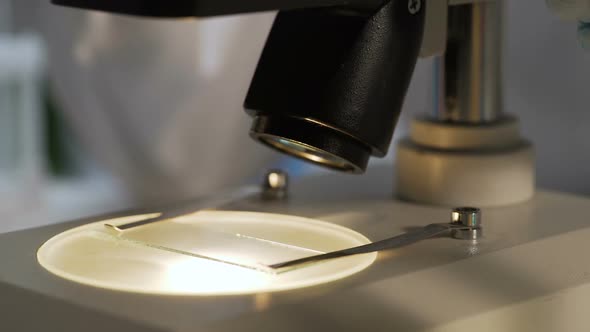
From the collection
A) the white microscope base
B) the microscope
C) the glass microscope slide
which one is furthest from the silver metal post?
the glass microscope slide

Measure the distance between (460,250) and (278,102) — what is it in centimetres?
17

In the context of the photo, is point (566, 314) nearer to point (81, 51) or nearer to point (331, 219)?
point (331, 219)

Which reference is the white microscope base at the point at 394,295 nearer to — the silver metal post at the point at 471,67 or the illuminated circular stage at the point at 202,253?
the illuminated circular stage at the point at 202,253

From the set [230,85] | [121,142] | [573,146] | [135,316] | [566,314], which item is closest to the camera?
[135,316]

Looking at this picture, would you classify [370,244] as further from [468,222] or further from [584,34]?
[584,34]

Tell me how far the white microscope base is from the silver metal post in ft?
0.39

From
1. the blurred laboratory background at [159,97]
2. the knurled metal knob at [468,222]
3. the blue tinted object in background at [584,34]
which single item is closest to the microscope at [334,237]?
the knurled metal knob at [468,222]

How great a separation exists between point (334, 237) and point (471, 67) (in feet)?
0.74

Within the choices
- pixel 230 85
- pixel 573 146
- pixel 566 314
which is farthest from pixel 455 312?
pixel 230 85

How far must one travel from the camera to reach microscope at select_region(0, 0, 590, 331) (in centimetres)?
63

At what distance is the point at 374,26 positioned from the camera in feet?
2.37

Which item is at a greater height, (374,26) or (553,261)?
(374,26)

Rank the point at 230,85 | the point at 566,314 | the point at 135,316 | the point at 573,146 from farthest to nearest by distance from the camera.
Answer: the point at 230,85 → the point at 573,146 → the point at 566,314 → the point at 135,316

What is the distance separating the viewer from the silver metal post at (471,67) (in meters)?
0.91
